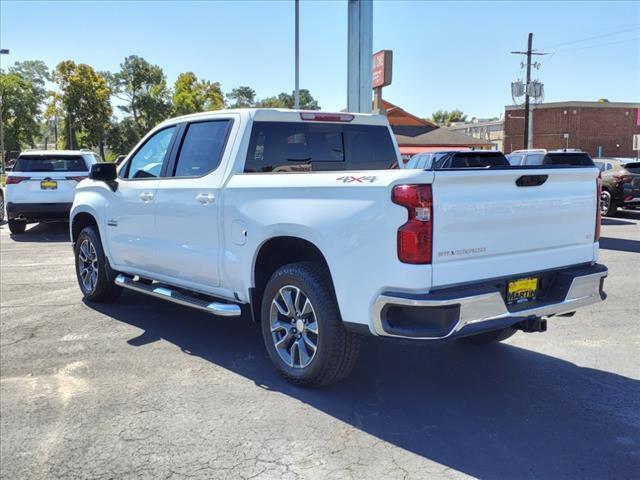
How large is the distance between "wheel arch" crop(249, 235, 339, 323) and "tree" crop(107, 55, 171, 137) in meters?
57.8

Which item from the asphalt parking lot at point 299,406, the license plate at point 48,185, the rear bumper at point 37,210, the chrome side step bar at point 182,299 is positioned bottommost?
the asphalt parking lot at point 299,406

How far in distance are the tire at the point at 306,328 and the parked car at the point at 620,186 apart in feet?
50.1

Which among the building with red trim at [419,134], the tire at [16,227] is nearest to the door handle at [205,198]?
the tire at [16,227]

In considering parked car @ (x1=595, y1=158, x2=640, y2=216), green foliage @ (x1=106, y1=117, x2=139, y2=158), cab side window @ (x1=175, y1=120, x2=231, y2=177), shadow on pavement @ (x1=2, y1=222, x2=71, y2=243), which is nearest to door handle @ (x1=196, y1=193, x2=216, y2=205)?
cab side window @ (x1=175, y1=120, x2=231, y2=177)

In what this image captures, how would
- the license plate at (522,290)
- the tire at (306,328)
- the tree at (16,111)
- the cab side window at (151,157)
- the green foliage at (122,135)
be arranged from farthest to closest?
the tree at (16,111), the green foliage at (122,135), the cab side window at (151,157), the tire at (306,328), the license plate at (522,290)

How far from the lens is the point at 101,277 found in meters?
6.61

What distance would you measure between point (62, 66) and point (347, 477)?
60.5m

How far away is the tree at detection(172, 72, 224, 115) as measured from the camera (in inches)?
2202

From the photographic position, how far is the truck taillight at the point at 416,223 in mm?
3406

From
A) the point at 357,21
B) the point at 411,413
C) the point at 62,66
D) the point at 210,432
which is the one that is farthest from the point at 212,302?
the point at 62,66

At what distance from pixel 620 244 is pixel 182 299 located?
30.8ft

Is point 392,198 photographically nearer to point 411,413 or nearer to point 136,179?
point 411,413

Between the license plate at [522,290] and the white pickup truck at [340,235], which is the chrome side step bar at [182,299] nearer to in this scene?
the white pickup truck at [340,235]

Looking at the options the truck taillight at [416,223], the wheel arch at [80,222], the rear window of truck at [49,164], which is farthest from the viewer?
the rear window of truck at [49,164]
